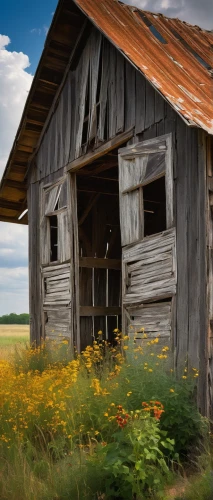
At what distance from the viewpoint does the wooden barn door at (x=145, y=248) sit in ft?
31.2

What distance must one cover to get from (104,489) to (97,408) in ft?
5.70

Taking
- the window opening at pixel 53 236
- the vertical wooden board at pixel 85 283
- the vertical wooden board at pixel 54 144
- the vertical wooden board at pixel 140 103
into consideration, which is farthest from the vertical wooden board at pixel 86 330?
the vertical wooden board at pixel 140 103

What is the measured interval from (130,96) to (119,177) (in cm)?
144

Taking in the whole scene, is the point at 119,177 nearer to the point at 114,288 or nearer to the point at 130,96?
the point at 130,96

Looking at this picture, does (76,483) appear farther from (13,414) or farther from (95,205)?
(95,205)

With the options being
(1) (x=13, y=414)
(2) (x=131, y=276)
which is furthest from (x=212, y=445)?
(2) (x=131, y=276)

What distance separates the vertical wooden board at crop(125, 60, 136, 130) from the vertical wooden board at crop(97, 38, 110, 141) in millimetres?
759

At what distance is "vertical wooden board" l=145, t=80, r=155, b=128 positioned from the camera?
1015 cm

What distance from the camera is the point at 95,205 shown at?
15.5m

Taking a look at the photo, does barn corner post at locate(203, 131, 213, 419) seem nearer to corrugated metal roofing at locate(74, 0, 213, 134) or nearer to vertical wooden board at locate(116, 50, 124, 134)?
corrugated metal roofing at locate(74, 0, 213, 134)

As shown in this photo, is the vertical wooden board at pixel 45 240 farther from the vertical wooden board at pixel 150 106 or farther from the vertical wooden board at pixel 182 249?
the vertical wooden board at pixel 182 249

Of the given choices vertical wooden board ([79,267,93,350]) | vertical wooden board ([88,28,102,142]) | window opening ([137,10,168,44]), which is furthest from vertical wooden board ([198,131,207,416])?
vertical wooden board ([79,267,93,350])

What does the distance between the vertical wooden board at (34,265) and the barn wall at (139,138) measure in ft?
0.20

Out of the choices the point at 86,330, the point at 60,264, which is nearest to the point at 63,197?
the point at 60,264
